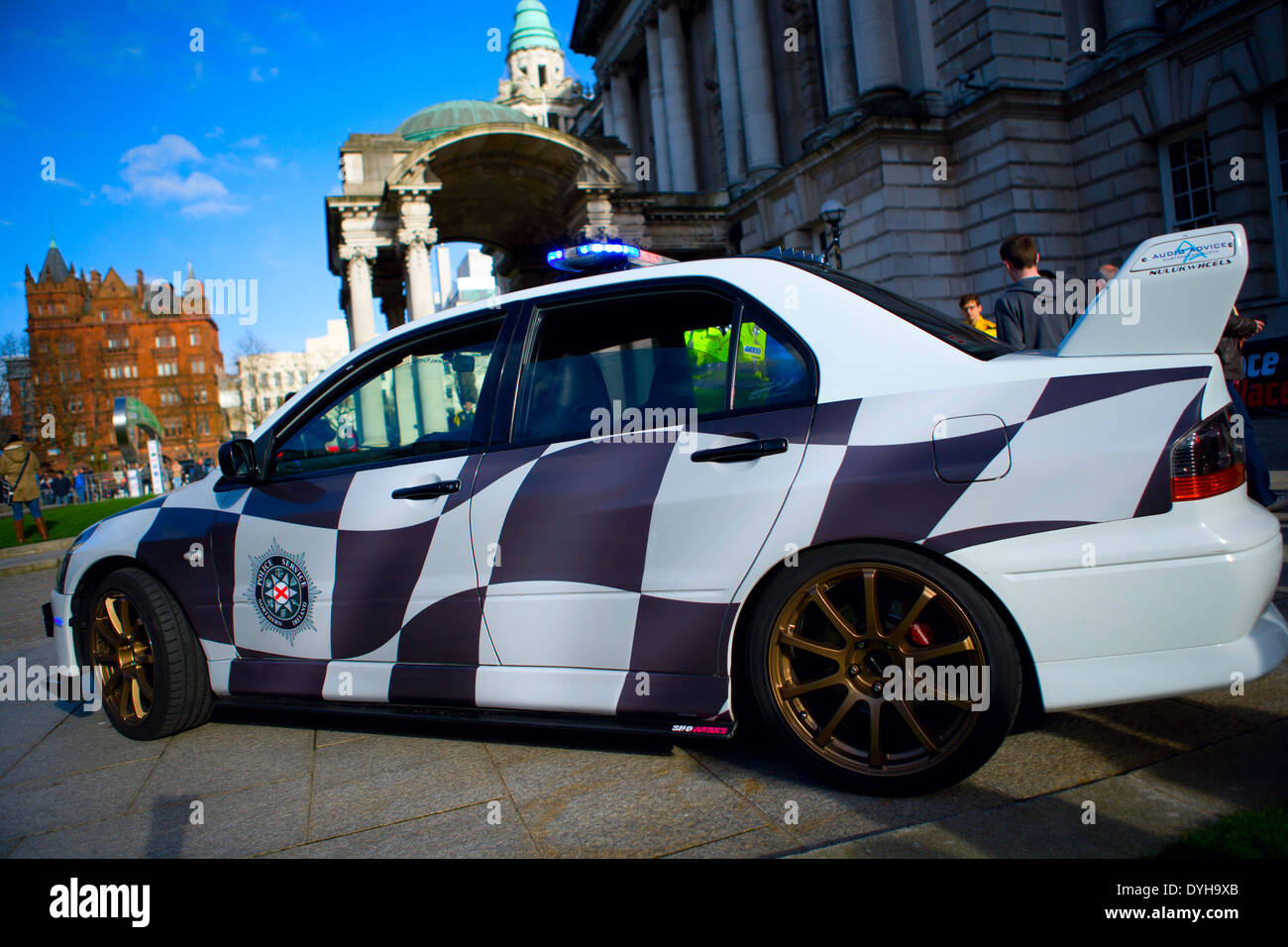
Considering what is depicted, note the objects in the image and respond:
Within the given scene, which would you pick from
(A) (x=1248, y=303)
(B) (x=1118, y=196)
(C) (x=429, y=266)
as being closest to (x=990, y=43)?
(B) (x=1118, y=196)

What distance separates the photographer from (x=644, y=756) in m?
3.12

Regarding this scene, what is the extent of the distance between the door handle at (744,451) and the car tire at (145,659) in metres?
2.61

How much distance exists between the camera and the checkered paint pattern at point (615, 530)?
2307mm

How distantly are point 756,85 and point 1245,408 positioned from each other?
24245 mm

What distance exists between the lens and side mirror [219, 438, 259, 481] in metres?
3.55

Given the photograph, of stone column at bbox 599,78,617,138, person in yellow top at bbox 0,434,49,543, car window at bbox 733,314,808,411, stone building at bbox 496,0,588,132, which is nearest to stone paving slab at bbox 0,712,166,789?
car window at bbox 733,314,808,411

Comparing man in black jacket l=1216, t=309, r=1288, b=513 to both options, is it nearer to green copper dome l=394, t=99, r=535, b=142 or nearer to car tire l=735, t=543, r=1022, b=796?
car tire l=735, t=543, r=1022, b=796

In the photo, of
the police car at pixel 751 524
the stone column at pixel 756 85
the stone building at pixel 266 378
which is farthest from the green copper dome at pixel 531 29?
the police car at pixel 751 524

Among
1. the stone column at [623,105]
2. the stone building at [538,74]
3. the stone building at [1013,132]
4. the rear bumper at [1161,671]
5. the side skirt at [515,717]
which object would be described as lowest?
the side skirt at [515,717]

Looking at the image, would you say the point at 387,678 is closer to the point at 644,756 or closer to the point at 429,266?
the point at 644,756

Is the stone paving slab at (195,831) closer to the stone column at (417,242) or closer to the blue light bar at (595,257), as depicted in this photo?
the blue light bar at (595,257)

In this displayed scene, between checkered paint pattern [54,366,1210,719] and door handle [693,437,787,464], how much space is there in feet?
0.08

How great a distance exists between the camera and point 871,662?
8.37 feet
